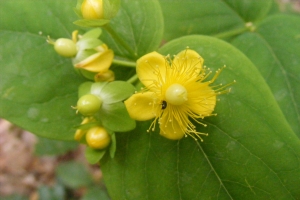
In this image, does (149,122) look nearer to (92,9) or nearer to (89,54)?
(89,54)

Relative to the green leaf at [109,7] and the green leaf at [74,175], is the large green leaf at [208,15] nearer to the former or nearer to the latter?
the green leaf at [109,7]

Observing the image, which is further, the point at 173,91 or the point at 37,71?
the point at 37,71

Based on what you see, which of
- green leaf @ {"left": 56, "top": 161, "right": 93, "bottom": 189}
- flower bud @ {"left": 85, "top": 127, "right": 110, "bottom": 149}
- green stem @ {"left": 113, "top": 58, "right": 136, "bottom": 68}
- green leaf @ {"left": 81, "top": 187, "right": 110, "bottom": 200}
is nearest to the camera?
flower bud @ {"left": 85, "top": 127, "right": 110, "bottom": 149}

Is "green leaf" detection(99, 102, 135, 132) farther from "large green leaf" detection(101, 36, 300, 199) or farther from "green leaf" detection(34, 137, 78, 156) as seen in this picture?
"green leaf" detection(34, 137, 78, 156)

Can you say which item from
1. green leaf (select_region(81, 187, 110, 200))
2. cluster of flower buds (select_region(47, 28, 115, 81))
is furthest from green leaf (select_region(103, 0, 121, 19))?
green leaf (select_region(81, 187, 110, 200))

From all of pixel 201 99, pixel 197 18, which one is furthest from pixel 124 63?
pixel 197 18

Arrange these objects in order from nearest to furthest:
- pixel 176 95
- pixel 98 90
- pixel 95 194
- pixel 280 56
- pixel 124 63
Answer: pixel 176 95 < pixel 98 90 < pixel 124 63 < pixel 280 56 < pixel 95 194
